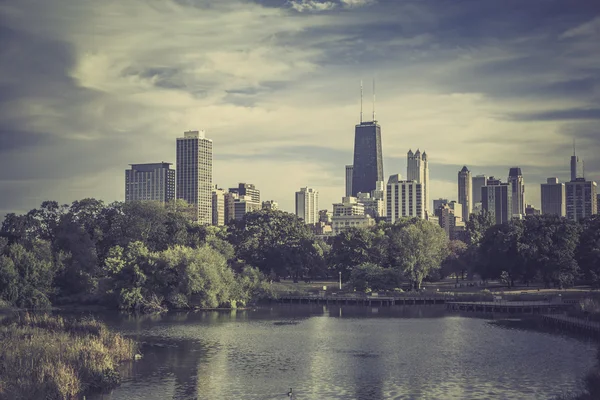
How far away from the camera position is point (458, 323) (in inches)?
3538

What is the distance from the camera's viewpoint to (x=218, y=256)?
4341 inches

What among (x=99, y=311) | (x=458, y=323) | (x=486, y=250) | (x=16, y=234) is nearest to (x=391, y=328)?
(x=458, y=323)

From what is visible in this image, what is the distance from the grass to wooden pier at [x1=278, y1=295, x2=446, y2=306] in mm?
57975

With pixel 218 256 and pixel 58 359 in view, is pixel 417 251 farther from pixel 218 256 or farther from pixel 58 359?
pixel 58 359

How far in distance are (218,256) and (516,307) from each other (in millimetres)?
42269

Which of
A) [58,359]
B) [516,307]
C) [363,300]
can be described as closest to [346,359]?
[58,359]

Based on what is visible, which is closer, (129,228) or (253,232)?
(129,228)

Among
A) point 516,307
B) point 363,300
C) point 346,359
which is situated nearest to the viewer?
point 346,359

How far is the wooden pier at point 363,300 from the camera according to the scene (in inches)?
4648

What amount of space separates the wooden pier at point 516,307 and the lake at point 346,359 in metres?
10.6

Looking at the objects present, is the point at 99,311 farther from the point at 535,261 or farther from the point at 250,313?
the point at 535,261

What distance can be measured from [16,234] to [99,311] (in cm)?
2972


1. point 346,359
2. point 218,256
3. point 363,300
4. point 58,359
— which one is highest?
point 218,256

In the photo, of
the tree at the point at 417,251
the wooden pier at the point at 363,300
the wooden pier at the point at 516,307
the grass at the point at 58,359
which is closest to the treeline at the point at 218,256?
the tree at the point at 417,251
